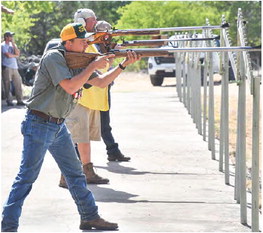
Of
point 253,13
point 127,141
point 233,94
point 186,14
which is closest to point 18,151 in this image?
point 127,141

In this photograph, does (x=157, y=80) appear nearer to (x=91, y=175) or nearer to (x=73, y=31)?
(x=91, y=175)

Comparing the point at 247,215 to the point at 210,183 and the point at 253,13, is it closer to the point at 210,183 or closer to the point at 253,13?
the point at 210,183

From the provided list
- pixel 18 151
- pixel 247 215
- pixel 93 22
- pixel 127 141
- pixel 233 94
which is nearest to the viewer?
pixel 247 215

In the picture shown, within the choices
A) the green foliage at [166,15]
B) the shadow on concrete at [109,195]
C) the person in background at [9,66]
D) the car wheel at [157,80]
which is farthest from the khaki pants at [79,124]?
the green foliage at [166,15]

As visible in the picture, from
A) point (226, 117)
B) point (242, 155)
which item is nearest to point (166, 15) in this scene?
point (226, 117)

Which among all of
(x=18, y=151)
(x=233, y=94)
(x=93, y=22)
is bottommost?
(x=233, y=94)

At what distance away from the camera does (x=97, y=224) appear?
291 inches

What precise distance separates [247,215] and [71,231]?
1663mm

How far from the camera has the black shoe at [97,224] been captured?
7.39 m

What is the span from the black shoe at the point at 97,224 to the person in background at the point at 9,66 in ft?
41.2

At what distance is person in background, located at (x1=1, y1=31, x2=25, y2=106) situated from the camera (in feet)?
64.4

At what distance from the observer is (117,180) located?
9906mm

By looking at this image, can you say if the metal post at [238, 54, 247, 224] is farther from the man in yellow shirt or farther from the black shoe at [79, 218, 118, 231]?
the man in yellow shirt

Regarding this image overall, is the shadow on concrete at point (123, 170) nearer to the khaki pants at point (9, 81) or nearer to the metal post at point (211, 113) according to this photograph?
the metal post at point (211, 113)
